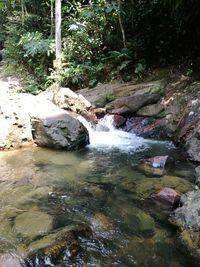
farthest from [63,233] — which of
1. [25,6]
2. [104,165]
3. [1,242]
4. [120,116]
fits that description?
[25,6]

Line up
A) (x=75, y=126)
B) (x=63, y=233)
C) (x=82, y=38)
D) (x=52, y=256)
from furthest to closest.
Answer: (x=82, y=38) → (x=75, y=126) → (x=63, y=233) → (x=52, y=256)

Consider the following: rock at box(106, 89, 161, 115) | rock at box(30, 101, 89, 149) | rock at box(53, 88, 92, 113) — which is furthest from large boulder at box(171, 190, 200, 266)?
rock at box(53, 88, 92, 113)

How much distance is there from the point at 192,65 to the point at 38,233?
26.5 feet

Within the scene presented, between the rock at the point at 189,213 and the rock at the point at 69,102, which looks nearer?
the rock at the point at 189,213

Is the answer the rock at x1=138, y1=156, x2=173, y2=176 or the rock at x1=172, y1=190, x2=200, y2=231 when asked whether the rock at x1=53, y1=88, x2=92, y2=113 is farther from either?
the rock at x1=172, y1=190, x2=200, y2=231

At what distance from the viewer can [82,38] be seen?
44.4ft

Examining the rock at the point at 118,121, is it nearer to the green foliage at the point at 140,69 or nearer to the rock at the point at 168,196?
the green foliage at the point at 140,69

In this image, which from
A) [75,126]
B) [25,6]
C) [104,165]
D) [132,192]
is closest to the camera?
[132,192]

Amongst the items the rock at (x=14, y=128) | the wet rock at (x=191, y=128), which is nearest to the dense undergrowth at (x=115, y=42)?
the wet rock at (x=191, y=128)

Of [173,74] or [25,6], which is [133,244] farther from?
[25,6]

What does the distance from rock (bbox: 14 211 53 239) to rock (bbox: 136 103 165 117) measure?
18.0 ft

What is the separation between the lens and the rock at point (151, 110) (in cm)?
965

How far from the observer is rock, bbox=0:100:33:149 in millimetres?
8352

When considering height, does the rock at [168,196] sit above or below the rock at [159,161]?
above
